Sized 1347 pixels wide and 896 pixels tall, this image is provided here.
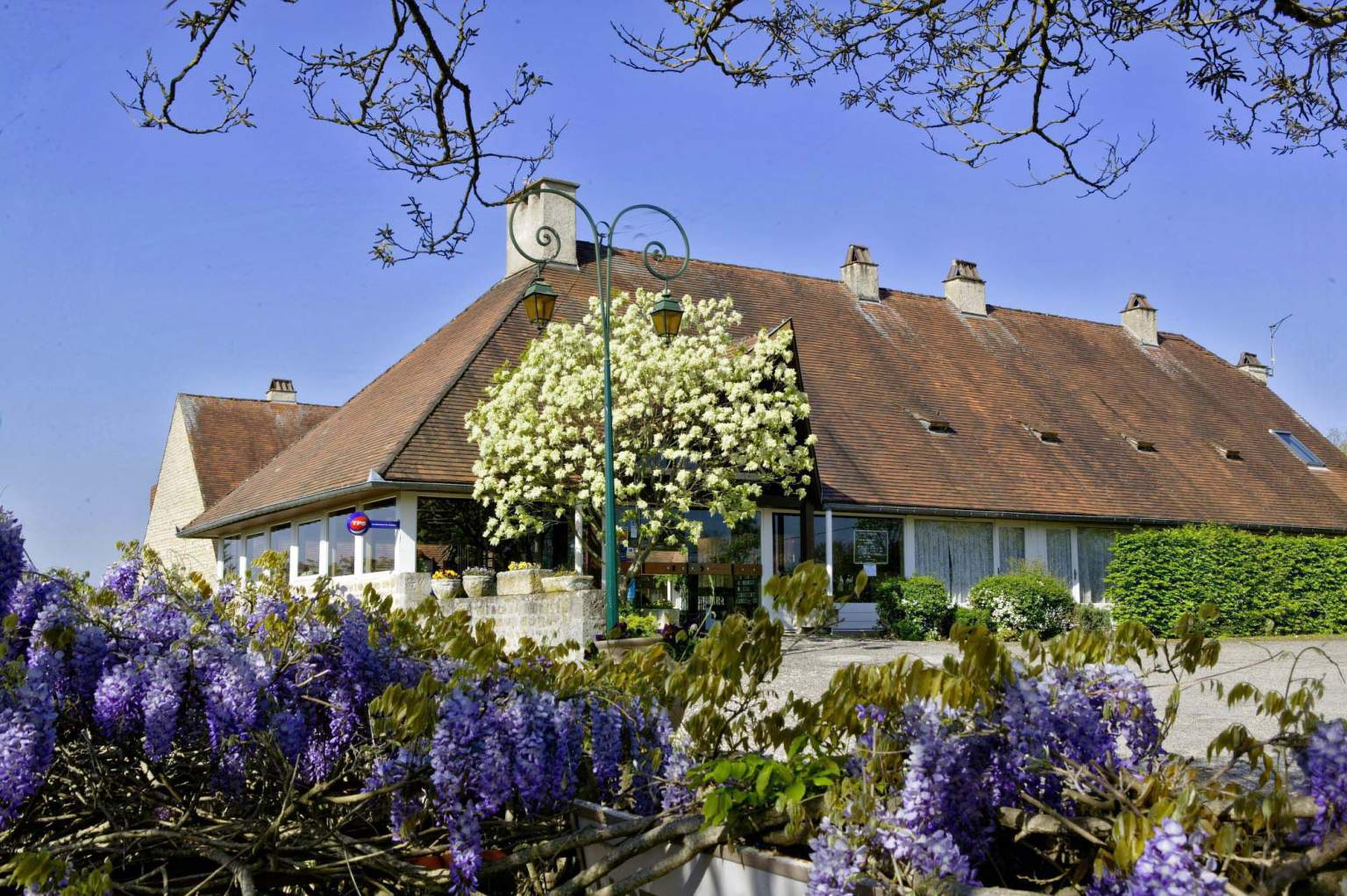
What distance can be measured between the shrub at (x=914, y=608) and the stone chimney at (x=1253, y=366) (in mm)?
18637

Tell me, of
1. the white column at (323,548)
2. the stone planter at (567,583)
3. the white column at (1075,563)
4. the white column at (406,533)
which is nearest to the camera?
the stone planter at (567,583)

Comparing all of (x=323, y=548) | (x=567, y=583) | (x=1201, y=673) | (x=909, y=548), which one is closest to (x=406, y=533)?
(x=323, y=548)

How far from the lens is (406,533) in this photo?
2011cm

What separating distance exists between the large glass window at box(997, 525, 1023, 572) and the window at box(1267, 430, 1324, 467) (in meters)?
11.6

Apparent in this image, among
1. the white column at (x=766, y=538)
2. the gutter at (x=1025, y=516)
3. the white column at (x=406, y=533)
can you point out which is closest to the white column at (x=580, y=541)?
the white column at (x=406, y=533)

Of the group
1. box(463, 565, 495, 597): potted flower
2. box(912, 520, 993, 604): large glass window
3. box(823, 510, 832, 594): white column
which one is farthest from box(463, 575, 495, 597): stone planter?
box(912, 520, 993, 604): large glass window

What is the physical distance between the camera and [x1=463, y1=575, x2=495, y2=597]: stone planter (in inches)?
635

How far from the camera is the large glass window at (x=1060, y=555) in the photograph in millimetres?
25844

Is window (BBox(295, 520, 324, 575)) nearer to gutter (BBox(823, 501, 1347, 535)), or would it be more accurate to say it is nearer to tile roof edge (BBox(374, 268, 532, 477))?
tile roof edge (BBox(374, 268, 532, 477))

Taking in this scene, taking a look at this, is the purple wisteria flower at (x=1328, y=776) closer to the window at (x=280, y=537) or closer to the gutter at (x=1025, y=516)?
the gutter at (x=1025, y=516)

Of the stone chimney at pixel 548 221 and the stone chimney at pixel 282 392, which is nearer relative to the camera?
the stone chimney at pixel 548 221

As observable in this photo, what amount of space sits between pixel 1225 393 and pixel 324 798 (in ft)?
112

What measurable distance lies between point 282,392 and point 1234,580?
2791 cm

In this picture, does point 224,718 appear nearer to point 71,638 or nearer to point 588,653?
point 71,638
